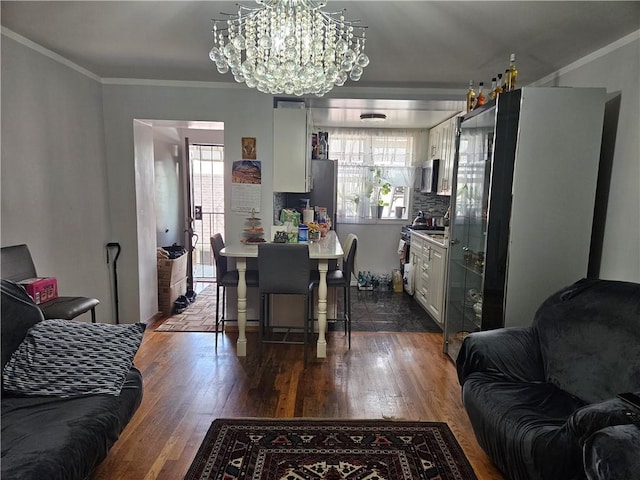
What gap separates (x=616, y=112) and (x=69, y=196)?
4185 mm

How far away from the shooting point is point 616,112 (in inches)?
103

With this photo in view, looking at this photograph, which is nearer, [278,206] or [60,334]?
[60,334]

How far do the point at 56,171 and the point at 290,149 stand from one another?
6.52ft

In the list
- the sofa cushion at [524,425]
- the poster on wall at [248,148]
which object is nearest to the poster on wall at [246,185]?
the poster on wall at [248,148]

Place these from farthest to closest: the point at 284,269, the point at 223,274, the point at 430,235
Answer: the point at 430,235 → the point at 223,274 → the point at 284,269

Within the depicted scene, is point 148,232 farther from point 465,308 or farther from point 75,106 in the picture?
point 465,308

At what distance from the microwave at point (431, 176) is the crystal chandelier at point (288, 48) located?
2.99m

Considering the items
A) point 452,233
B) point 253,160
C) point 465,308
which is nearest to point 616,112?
point 452,233

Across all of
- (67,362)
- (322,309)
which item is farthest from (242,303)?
(67,362)

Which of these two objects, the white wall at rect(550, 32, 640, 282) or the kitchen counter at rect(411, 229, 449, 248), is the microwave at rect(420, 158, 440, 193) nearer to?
the kitchen counter at rect(411, 229, 449, 248)

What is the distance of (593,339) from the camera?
2.01 m

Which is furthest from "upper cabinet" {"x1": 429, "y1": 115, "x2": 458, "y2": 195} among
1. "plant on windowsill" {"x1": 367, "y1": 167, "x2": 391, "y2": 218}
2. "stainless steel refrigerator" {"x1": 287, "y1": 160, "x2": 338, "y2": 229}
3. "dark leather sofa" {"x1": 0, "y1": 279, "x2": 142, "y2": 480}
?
"dark leather sofa" {"x1": 0, "y1": 279, "x2": 142, "y2": 480}

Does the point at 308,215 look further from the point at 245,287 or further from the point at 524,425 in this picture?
the point at 524,425

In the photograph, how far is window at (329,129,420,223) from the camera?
5.91m
